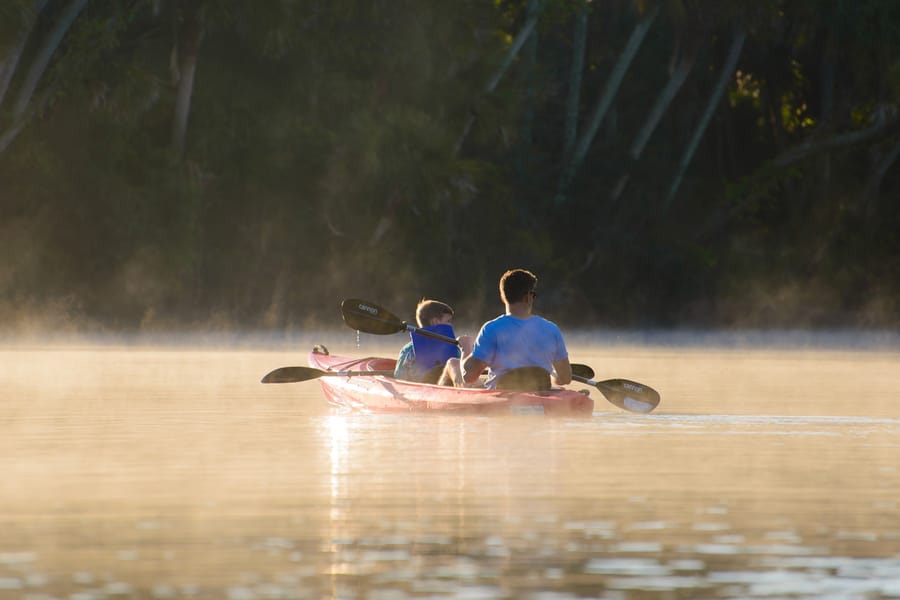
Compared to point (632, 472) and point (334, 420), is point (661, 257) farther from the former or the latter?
point (632, 472)

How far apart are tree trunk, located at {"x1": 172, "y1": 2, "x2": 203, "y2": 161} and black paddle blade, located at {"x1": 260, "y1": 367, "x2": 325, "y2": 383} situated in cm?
1495

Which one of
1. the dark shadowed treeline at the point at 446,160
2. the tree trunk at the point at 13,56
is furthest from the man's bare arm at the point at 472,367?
the tree trunk at the point at 13,56

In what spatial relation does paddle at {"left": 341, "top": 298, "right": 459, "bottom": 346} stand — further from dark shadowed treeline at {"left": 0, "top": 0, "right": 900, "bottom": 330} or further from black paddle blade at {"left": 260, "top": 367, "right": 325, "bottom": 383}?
dark shadowed treeline at {"left": 0, "top": 0, "right": 900, "bottom": 330}

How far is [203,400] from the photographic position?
54.0 ft

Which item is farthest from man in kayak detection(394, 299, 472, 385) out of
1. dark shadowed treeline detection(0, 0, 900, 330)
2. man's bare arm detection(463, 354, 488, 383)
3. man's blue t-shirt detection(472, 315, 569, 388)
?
dark shadowed treeline detection(0, 0, 900, 330)

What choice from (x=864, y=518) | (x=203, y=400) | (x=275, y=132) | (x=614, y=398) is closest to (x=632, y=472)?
(x=864, y=518)

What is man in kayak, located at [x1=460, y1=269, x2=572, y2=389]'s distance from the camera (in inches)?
540

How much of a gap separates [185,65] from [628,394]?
58.7ft

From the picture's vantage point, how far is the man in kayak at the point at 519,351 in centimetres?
1371

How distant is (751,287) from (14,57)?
720 inches

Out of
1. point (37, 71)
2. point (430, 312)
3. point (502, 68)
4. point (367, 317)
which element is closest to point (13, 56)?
point (37, 71)

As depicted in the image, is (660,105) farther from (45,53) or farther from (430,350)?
(430,350)

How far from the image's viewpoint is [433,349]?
1538 centimetres

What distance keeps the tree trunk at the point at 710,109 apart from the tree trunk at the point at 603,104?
2.00m
